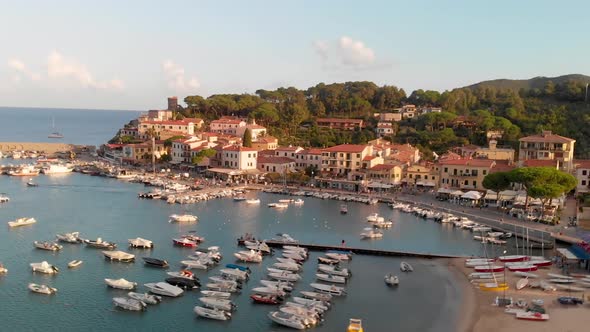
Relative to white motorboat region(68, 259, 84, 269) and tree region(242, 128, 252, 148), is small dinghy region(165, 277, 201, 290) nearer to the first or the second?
white motorboat region(68, 259, 84, 269)

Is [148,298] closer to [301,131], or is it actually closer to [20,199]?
[20,199]

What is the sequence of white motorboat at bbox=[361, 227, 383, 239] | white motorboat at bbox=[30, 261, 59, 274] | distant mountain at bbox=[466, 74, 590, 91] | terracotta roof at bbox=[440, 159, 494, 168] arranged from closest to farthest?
white motorboat at bbox=[30, 261, 59, 274]
white motorboat at bbox=[361, 227, 383, 239]
terracotta roof at bbox=[440, 159, 494, 168]
distant mountain at bbox=[466, 74, 590, 91]

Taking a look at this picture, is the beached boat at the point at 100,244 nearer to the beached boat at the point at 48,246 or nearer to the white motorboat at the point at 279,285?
the beached boat at the point at 48,246

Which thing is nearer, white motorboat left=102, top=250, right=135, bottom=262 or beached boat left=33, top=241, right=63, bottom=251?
white motorboat left=102, top=250, right=135, bottom=262

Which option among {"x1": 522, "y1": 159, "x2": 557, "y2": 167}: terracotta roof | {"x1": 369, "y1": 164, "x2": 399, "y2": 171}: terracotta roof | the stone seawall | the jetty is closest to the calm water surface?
the jetty

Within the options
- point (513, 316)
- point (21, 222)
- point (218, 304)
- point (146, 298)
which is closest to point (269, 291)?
point (218, 304)

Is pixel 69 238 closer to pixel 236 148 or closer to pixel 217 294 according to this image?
pixel 217 294

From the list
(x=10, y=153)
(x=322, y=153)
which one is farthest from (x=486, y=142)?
(x=10, y=153)
